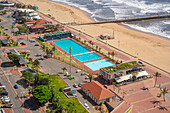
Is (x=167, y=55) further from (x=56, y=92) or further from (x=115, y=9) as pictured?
(x=115, y=9)

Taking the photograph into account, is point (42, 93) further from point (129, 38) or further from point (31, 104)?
point (129, 38)

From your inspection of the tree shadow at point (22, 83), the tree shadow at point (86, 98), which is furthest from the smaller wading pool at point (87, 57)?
the tree shadow at point (22, 83)

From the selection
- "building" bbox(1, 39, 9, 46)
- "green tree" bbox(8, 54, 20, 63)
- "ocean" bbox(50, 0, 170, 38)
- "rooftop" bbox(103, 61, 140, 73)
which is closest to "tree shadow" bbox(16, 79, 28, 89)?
"green tree" bbox(8, 54, 20, 63)

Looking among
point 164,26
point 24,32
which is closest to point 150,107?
point 24,32

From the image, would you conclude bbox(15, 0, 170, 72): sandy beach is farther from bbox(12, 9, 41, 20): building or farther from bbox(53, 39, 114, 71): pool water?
bbox(12, 9, 41, 20): building

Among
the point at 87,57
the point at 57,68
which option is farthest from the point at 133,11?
the point at 57,68

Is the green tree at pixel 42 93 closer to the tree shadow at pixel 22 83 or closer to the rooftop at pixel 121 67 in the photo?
the tree shadow at pixel 22 83
